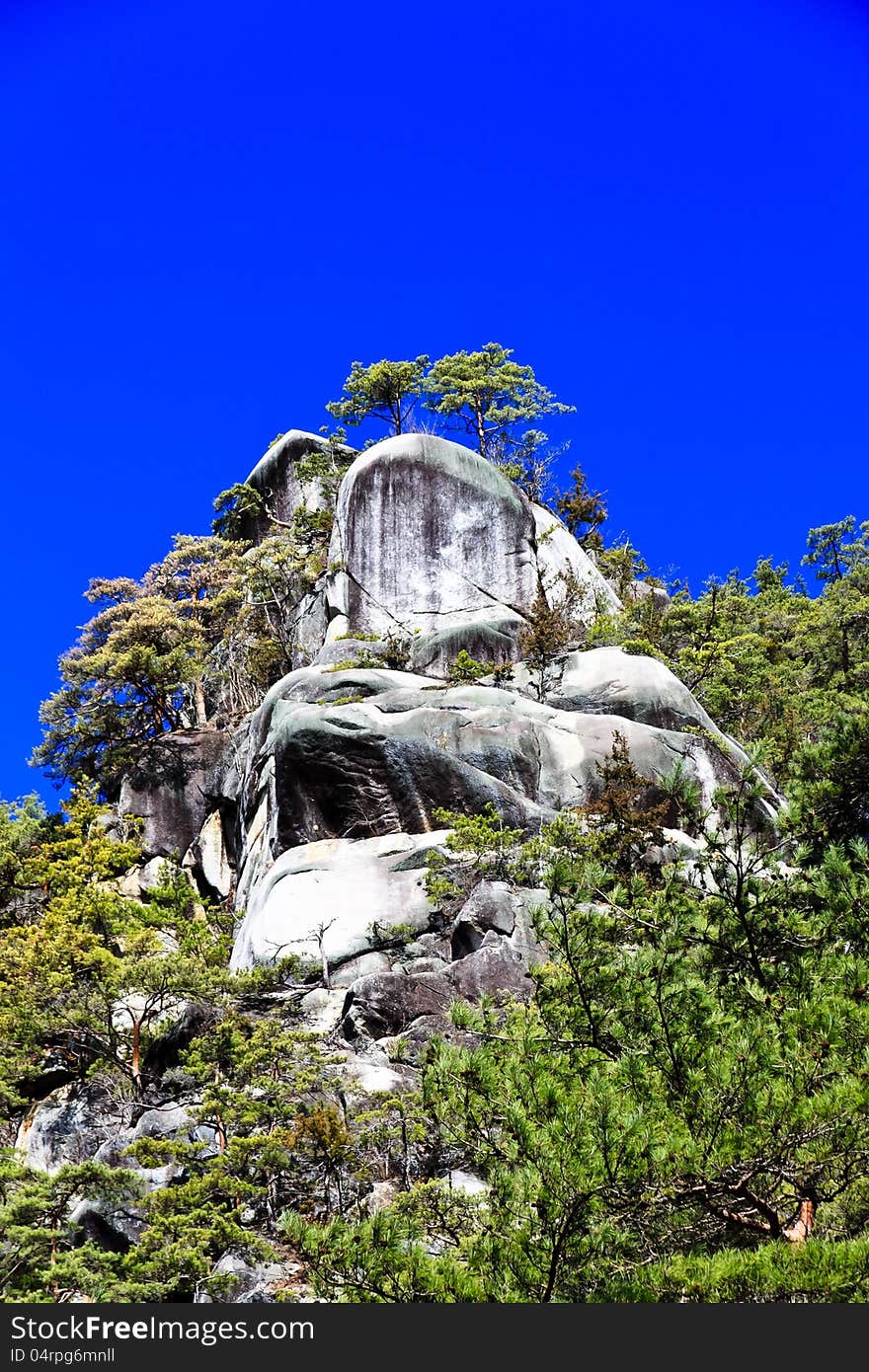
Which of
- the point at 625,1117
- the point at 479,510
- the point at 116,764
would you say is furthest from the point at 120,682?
the point at 625,1117

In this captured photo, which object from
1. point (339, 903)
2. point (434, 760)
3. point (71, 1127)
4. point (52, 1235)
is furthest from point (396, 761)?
point (52, 1235)

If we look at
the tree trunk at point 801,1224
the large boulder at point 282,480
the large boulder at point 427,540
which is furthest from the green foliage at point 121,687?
the tree trunk at point 801,1224

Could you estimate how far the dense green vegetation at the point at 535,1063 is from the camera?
21.7ft

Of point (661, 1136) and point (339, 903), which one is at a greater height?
point (339, 903)

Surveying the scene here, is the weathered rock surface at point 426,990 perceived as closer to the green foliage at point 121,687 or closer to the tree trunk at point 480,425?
the green foliage at point 121,687

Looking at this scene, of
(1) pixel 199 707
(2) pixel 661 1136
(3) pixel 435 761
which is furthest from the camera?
(1) pixel 199 707

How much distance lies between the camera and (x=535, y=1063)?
727cm

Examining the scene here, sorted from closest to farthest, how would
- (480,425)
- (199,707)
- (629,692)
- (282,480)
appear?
(629,692) < (199,707) < (480,425) < (282,480)

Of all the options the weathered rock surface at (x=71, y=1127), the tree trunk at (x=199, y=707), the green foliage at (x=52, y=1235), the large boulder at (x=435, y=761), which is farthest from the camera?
the tree trunk at (x=199, y=707)

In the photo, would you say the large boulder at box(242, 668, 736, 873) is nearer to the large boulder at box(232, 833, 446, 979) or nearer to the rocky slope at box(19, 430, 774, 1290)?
the rocky slope at box(19, 430, 774, 1290)

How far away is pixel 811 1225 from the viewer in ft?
22.6

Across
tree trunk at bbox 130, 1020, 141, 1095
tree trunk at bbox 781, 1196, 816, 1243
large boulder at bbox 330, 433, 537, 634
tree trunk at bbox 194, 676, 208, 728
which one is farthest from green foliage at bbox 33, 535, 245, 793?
tree trunk at bbox 781, 1196, 816, 1243

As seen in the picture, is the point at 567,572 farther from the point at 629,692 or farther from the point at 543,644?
the point at 629,692

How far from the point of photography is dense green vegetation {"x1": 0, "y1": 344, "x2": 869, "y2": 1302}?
661cm
